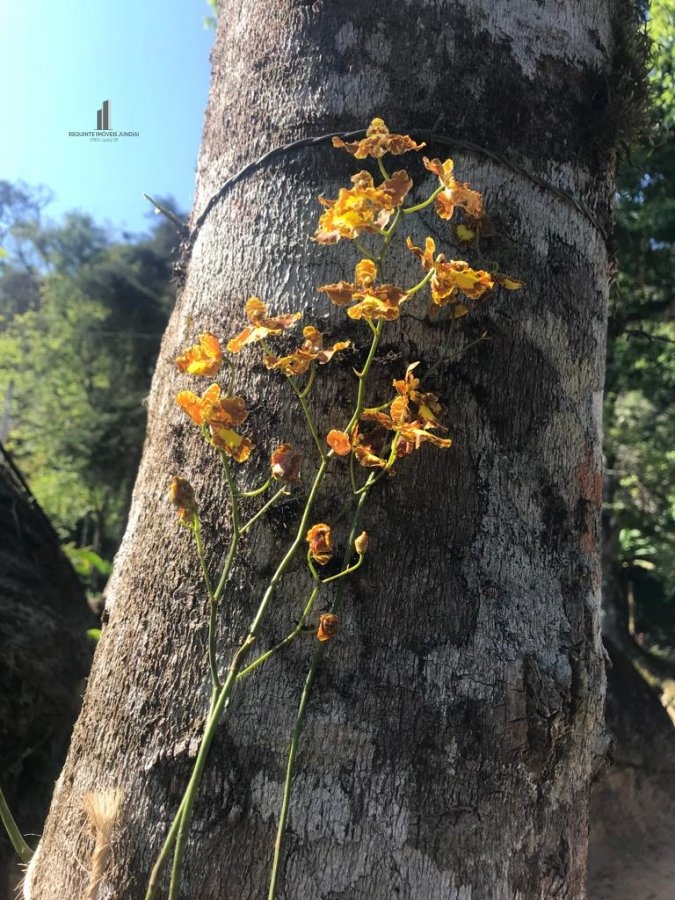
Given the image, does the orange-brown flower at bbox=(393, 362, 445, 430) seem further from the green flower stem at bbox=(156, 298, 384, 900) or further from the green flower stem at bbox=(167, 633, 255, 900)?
the green flower stem at bbox=(167, 633, 255, 900)

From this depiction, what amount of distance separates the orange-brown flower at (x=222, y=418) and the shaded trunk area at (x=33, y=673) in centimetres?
267

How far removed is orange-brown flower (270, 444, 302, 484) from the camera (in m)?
0.98

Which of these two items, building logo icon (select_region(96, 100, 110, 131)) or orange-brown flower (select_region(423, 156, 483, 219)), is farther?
building logo icon (select_region(96, 100, 110, 131))

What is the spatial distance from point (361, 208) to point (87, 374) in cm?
1801

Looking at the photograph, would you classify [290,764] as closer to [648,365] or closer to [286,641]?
[286,641]

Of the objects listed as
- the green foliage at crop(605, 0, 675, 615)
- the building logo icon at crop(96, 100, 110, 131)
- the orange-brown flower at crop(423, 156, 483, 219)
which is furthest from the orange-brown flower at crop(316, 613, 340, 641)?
the green foliage at crop(605, 0, 675, 615)

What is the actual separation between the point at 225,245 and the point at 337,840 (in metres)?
1.00

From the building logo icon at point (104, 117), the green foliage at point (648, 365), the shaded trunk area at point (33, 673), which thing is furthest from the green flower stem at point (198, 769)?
the green foliage at point (648, 365)

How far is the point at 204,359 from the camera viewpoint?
3.31 feet

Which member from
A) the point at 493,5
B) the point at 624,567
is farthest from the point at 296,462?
the point at 624,567

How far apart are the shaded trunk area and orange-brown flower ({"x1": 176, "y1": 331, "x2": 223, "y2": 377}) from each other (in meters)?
2.70

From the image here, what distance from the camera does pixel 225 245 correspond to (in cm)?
126

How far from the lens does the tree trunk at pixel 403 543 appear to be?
0.90 m

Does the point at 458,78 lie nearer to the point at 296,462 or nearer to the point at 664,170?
the point at 296,462
